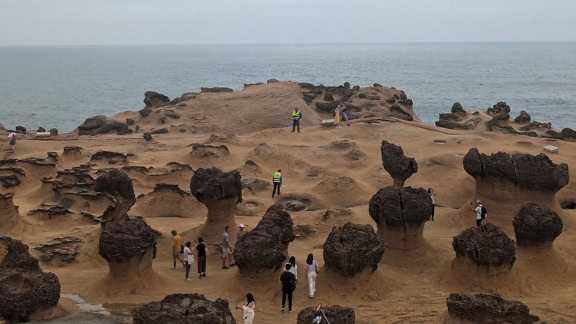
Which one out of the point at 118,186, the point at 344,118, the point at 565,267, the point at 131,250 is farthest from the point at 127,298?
the point at 344,118

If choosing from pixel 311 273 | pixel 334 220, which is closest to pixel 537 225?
pixel 311 273

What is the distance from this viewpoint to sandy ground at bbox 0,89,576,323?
16625 millimetres

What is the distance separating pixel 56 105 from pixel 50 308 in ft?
323

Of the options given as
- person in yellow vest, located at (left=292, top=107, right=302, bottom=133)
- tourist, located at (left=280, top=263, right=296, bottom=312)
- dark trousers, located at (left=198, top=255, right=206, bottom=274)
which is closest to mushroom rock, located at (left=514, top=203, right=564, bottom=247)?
tourist, located at (left=280, top=263, right=296, bottom=312)

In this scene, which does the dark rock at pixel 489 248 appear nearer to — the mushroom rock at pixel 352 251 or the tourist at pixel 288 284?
the mushroom rock at pixel 352 251

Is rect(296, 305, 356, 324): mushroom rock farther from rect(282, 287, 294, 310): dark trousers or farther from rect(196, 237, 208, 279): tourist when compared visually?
rect(196, 237, 208, 279): tourist

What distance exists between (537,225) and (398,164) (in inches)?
321

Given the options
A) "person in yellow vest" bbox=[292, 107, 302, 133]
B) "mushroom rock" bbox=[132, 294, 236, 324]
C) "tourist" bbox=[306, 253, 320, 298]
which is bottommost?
"tourist" bbox=[306, 253, 320, 298]

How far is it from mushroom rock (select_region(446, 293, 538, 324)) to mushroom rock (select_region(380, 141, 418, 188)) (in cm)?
1237

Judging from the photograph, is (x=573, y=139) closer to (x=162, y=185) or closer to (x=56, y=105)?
(x=162, y=185)

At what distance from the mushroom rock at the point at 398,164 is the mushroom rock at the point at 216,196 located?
730 centimetres

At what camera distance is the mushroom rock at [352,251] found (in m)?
16.7

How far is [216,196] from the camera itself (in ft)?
70.1

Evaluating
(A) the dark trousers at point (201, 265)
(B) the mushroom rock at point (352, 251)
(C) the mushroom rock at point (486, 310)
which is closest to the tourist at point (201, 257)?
(A) the dark trousers at point (201, 265)
